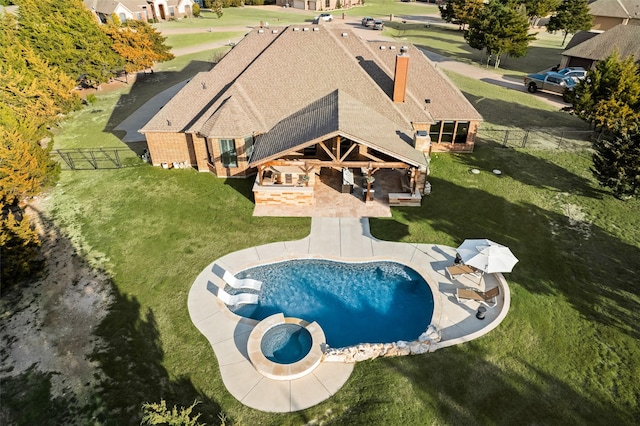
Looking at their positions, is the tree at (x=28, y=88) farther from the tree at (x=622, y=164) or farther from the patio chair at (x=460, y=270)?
the tree at (x=622, y=164)

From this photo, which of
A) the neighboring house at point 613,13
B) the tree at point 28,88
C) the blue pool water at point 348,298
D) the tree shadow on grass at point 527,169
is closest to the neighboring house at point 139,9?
the tree at point 28,88

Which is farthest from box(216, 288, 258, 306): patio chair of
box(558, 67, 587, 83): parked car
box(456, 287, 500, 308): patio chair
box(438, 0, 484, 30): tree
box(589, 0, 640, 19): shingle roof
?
box(589, 0, 640, 19): shingle roof

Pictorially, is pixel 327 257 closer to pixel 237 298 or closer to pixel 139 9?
pixel 237 298

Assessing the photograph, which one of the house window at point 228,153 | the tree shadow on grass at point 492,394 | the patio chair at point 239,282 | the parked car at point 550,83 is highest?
the parked car at point 550,83

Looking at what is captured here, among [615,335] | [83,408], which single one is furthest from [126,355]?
[615,335]

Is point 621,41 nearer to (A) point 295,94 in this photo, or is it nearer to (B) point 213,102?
(A) point 295,94

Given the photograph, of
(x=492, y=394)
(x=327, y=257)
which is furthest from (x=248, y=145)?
(x=492, y=394)
